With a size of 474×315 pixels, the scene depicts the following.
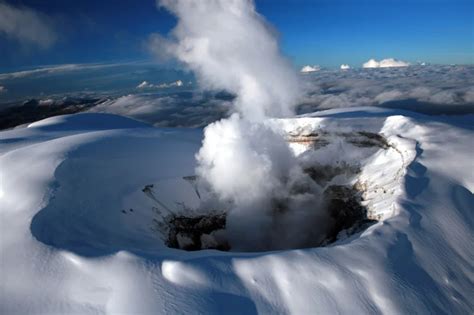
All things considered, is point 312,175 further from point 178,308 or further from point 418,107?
point 418,107

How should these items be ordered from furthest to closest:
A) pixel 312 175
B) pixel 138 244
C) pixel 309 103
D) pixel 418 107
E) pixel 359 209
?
1. pixel 309 103
2. pixel 418 107
3. pixel 312 175
4. pixel 359 209
5. pixel 138 244

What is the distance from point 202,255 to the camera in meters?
7.38

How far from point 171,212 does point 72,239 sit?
555 centimetres

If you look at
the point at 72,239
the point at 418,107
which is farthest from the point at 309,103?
the point at 72,239

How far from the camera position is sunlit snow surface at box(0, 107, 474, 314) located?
611 cm

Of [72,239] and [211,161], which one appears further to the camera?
[211,161]

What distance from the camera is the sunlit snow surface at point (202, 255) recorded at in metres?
6.11

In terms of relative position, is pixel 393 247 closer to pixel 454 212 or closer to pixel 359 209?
pixel 454 212

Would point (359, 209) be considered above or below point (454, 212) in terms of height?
below

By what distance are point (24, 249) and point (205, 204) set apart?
8379 mm

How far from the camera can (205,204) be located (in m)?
15.0

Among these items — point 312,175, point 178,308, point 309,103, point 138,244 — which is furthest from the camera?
point 309,103

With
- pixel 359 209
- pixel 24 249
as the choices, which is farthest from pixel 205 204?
pixel 24 249

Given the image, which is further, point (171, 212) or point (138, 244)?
point (171, 212)
